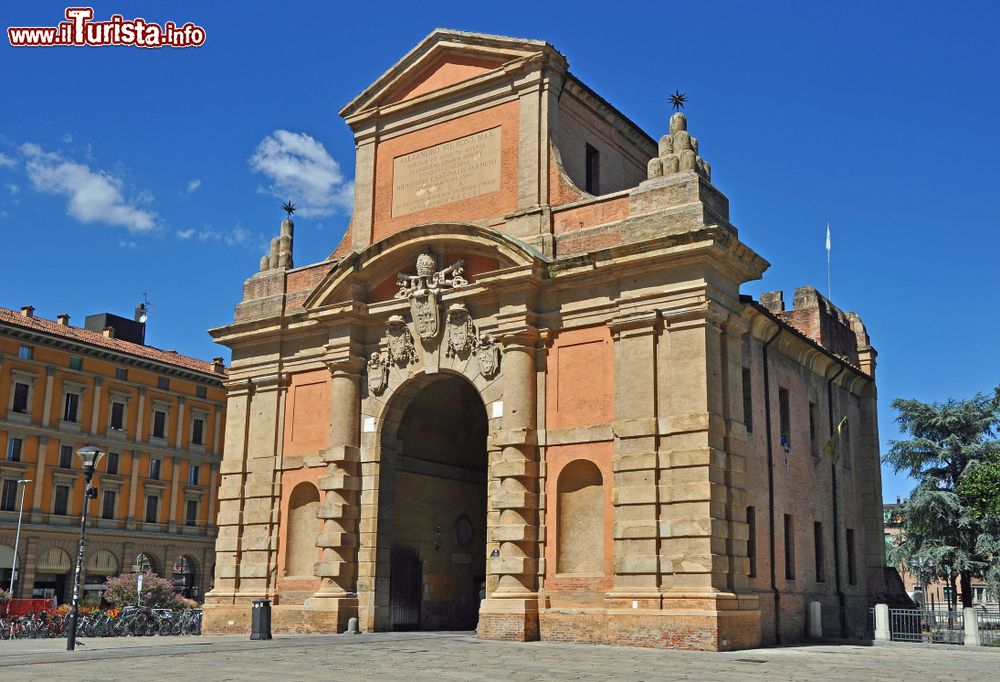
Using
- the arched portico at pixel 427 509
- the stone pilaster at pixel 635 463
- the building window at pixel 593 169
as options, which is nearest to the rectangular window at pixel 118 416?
the arched portico at pixel 427 509

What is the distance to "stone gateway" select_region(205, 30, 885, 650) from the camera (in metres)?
22.2

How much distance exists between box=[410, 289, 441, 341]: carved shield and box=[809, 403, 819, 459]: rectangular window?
11238 millimetres

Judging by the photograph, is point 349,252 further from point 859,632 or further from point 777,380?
→ point 859,632

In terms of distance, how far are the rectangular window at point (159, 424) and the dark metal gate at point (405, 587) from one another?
3982cm

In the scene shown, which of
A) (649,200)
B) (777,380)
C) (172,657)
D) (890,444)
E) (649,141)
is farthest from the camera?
(890,444)

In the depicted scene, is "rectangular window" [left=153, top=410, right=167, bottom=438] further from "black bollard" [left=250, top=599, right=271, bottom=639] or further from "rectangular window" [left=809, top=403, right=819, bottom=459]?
"rectangular window" [left=809, top=403, right=819, bottom=459]

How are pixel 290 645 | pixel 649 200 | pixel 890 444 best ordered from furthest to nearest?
pixel 890 444, pixel 649 200, pixel 290 645

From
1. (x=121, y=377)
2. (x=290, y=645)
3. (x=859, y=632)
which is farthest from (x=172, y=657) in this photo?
(x=121, y=377)

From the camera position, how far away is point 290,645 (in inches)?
848

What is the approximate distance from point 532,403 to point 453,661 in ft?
26.3

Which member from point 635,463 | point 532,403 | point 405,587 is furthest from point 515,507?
point 405,587

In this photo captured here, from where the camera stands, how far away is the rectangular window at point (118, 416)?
60688 mm

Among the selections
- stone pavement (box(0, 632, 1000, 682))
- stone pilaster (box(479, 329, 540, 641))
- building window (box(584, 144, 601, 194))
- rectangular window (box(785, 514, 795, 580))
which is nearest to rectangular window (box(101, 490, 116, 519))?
stone pavement (box(0, 632, 1000, 682))

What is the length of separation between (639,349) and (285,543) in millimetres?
11870
